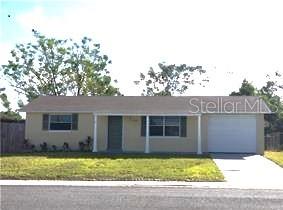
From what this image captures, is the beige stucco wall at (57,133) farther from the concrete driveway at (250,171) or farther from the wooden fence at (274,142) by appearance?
the wooden fence at (274,142)

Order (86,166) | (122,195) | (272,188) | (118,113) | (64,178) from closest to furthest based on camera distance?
(122,195), (272,188), (64,178), (86,166), (118,113)

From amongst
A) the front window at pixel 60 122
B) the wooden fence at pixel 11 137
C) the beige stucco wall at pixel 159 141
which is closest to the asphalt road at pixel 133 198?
the beige stucco wall at pixel 159 141

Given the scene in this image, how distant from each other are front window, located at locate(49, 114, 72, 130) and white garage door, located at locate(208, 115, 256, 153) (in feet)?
27.3

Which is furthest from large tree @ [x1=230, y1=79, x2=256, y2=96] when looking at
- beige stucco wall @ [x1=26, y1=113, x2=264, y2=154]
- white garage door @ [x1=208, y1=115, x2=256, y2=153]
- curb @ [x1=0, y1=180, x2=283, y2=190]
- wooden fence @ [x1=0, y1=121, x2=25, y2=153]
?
curb @ [x1=0, y1=180, x2=283, y2=190]

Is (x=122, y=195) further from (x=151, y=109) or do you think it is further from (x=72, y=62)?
(x=72, y=62)

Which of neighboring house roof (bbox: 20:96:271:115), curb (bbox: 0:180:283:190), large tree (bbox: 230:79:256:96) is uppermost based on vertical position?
large tree (bbox: 230:79:256:96)

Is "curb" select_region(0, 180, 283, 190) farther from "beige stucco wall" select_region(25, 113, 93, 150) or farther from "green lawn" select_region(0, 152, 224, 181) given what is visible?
"beige stucco wall" select_region(25, 113, 93, 150)

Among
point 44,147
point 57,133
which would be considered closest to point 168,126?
point 57,133

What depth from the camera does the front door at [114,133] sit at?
1335 inches

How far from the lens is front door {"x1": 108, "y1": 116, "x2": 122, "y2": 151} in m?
33.9

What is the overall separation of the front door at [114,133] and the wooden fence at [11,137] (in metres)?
5.55

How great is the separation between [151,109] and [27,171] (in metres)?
13.4

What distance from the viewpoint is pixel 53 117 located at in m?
34.6

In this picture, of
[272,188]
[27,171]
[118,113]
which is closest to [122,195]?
[272,188]
